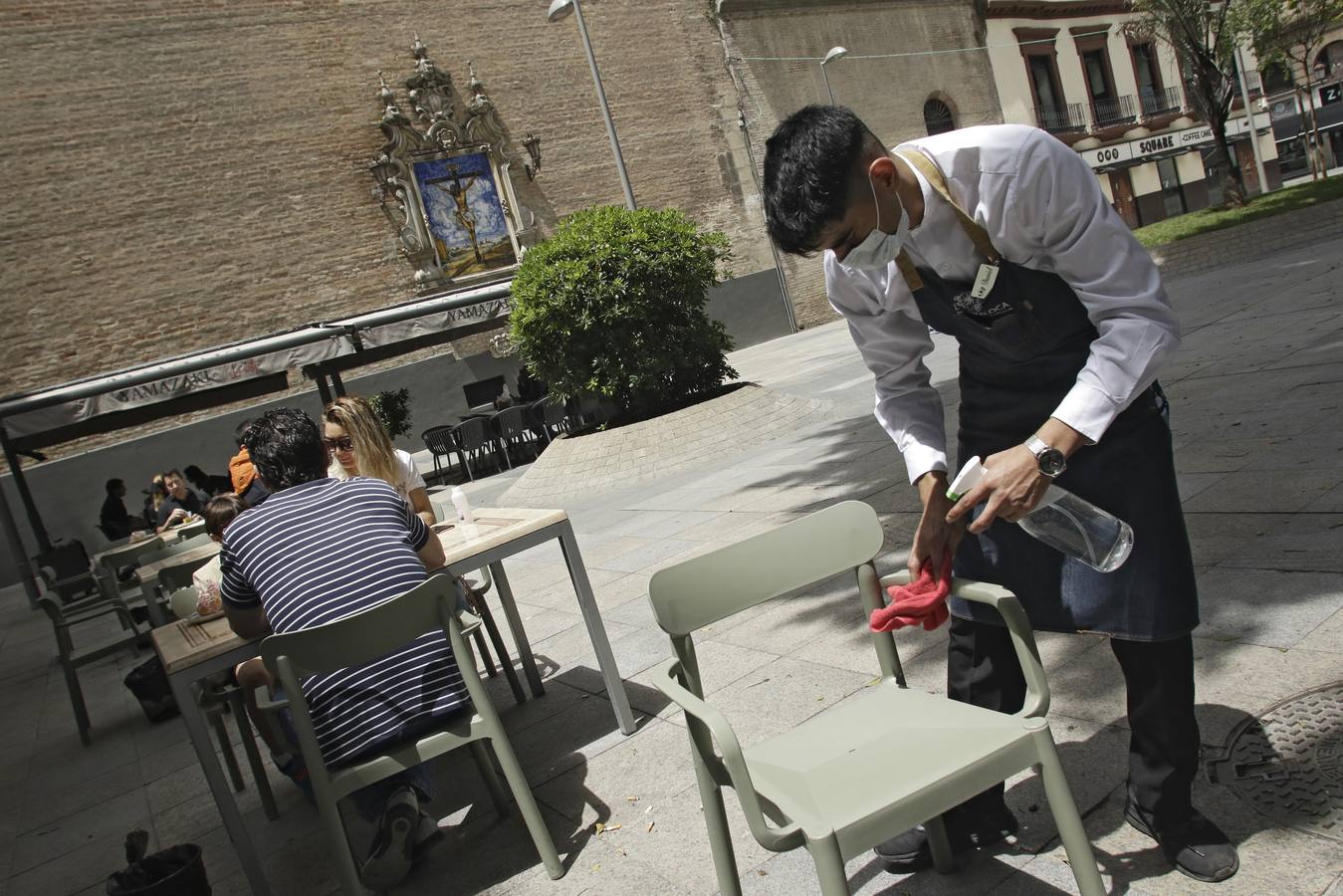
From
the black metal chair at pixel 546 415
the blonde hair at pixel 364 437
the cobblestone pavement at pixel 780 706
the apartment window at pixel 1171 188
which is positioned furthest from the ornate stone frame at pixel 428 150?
the apartment window at pixel 1171 188

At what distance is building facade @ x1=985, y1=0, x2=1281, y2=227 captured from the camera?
104ft

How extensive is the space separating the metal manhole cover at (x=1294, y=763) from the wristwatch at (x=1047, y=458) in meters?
1.03

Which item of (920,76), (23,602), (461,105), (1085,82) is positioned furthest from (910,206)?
(1085,82)

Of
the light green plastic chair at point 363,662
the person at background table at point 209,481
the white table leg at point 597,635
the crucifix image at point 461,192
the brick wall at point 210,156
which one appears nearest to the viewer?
the light green plastic chair at point 363,662

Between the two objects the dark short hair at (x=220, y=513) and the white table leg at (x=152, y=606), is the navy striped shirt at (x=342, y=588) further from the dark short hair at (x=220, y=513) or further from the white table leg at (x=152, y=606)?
the white table leg at (x=152, y=606)

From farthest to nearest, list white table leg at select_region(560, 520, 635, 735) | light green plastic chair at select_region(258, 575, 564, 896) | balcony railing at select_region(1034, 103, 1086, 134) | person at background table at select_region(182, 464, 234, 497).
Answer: balcony railing at select_region(1034, 103, 1086, 134)
person at background table at select_region(182, 464, 234, 497)
white table leg at select_region(560, 520, 635, 735)
light green plastic chair at select_region(258, 575, 564, 896)

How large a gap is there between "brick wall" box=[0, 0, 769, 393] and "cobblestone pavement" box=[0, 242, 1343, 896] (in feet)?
39.3

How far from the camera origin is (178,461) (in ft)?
57.9

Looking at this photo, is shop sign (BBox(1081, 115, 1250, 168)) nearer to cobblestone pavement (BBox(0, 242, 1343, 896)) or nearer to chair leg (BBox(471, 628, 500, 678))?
cobblestone pavement (BBox(0, 242, 1343, 896))

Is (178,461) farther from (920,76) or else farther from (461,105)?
(920,76)

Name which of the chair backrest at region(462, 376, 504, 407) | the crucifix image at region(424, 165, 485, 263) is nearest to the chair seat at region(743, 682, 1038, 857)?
the chair backrest at region(462, 376, 504, 407)

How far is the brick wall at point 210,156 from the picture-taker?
16.8 meters

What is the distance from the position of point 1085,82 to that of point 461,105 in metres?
23.4

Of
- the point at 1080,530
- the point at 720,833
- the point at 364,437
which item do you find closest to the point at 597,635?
the point at 364,437
